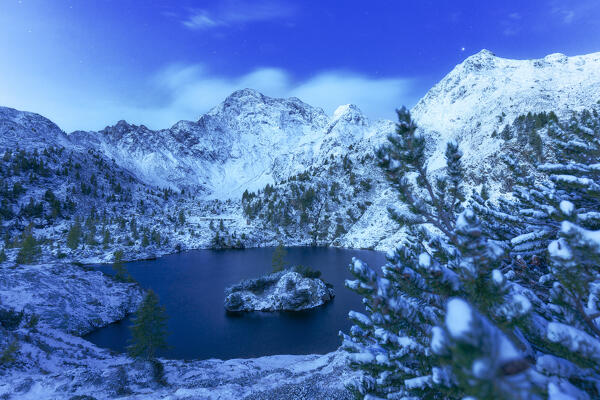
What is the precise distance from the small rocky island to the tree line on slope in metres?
36.3

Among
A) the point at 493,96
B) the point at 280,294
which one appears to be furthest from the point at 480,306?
the point at 493,96

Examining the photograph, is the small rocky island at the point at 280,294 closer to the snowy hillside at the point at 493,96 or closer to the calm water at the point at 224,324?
the calm water at the point at 224,324

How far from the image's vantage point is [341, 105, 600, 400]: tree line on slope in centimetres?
156

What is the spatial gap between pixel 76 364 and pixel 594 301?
3134 cm

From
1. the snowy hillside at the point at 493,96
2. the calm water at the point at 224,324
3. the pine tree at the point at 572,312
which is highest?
the snowy hillside at the point at 493,96

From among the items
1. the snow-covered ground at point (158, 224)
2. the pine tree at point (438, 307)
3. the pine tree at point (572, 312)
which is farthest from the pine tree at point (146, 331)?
the pine tree at point (572, 312)

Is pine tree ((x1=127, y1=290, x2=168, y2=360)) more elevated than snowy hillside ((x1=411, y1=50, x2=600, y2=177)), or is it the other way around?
snowy hillside ((x1=411, y1=50, x2=600, y2=177))

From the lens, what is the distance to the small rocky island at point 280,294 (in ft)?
133

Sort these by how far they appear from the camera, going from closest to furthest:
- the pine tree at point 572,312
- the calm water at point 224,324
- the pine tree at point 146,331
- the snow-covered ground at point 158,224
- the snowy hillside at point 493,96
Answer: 1. the pine tree at point 572,312
2. the snow-covered ground at point 158,224
3. the pine tree at point 146,331
4. the calm water at point 224,324
5. the snowy hillside at point 493,96

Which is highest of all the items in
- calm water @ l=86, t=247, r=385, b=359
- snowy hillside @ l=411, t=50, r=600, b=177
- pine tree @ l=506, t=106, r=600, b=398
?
snowy hillside @ l=411, t=50, r=600, b=177

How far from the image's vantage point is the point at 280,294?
1633 inches

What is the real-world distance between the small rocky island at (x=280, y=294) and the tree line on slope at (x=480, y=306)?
119 feet

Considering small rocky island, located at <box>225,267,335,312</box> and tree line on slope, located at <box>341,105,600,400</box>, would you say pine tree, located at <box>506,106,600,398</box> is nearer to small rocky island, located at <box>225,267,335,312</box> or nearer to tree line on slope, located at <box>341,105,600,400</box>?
tree line on slope, located at <box>341,105,600,400</box>

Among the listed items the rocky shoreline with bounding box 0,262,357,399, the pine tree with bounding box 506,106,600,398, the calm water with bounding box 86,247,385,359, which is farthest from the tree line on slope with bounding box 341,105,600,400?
the calm water with bounding box 86,247,385,359
